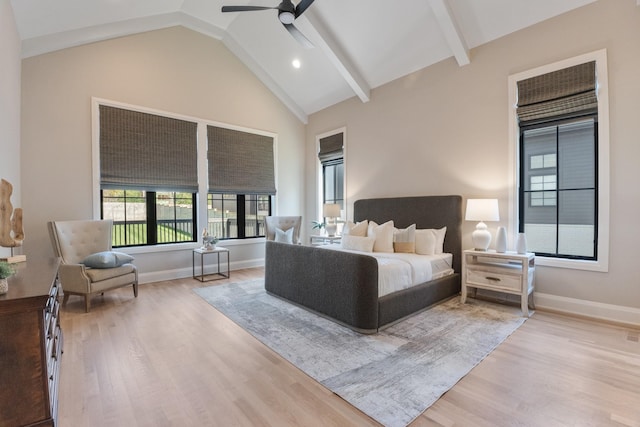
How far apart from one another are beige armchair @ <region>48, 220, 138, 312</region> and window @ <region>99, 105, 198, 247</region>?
1.93 ft

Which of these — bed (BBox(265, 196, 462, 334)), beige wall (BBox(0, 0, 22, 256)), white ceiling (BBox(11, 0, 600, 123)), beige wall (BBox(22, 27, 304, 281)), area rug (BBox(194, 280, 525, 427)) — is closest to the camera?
area rug (BBox(194, 280, 525, 427))

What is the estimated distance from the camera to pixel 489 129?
3854 millimetres

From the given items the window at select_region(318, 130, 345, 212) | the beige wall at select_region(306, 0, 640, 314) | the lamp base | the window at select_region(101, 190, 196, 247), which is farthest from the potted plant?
the window at select_region(318, 130, 345, 212)

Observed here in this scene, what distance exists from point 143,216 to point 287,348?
363 centimetres

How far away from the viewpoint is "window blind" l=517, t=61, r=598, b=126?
3.11 m

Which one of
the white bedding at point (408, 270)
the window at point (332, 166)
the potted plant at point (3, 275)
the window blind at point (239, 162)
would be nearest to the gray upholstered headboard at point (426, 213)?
the white bedding at point (408, 270)

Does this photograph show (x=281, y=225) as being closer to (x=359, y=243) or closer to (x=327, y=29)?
(x=359, y=243)

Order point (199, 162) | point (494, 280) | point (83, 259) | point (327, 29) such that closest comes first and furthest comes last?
point (494, 280) < point (83, 259) < point (327, 29) < point (199, 162)

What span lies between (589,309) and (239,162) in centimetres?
544

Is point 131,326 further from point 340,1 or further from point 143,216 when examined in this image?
point 340,1

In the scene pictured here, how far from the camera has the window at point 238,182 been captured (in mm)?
5422

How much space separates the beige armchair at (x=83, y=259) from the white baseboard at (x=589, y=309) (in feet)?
16.6

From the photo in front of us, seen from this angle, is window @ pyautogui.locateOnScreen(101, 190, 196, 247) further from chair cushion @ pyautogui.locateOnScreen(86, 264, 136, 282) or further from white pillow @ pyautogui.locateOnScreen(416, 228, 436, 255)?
white pillow @ pyautogui.locateOnScreen(416, 228, 436, 255)

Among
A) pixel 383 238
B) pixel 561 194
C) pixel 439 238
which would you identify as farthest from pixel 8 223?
pixel 561 194
